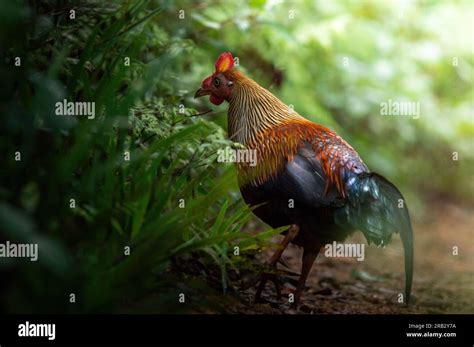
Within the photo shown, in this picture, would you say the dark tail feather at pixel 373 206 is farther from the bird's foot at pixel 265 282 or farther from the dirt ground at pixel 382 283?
the dirt ground at pixel 382 283

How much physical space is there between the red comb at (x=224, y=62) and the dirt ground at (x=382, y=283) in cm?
145

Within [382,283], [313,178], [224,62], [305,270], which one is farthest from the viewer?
[382,283]

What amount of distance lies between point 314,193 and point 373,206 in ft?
1.26

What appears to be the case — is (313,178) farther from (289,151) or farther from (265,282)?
(265,282)

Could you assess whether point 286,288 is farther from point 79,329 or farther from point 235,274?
point 79,329

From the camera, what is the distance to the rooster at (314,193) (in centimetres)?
350

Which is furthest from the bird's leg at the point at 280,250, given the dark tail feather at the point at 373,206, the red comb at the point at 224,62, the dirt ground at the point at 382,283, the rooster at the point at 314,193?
the red comb at the point at 224,62

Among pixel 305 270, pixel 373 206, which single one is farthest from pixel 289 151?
pixel 305 270

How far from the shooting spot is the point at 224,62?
391 cm

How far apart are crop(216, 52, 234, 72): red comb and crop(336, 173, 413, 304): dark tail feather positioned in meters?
1.09

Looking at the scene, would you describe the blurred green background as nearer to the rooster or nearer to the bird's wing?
the rooster

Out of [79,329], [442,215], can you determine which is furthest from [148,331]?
[442,215]

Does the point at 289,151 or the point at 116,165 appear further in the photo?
the point at 289,151

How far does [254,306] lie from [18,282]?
1.46 meters
